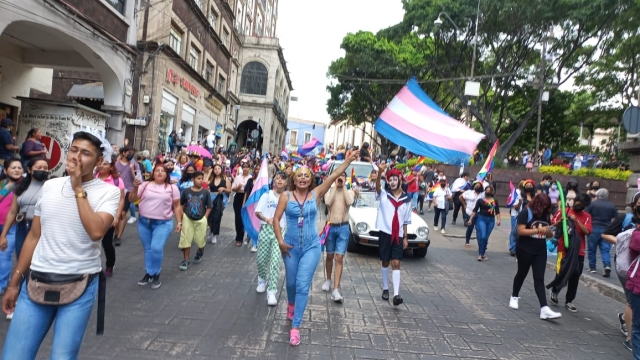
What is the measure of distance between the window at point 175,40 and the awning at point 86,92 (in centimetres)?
361

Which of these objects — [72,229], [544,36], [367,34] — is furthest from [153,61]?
[72,229]

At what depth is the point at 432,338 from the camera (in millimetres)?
4918

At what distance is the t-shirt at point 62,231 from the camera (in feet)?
8.63

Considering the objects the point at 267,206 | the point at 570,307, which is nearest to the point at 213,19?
the point at 267,206

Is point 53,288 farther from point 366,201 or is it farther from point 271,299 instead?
point 366,201

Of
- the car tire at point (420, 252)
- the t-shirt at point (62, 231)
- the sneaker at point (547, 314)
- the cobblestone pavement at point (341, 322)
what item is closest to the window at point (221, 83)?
the car tire at point (420, 252)

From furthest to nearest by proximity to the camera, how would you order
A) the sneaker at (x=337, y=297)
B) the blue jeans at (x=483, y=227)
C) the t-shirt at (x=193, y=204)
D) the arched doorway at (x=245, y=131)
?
1. the arched doorway at (x=245, y=131)
2. the blue jeans at (x=483, y=227)
3. the t-shirt at (x=193, y=204)
4. the sneaker at (x=337, y=297)

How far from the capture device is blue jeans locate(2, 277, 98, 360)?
2.56 meters

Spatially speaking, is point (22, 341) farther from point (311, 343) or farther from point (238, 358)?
point (311, 343)

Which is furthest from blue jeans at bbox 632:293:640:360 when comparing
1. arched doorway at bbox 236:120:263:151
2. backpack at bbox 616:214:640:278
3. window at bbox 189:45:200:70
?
arched doorway at bbox 236:120:263:151

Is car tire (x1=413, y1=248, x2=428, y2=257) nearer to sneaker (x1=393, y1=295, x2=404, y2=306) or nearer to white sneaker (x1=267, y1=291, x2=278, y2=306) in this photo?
sneaker (x1=393, y1=295, x2=404, y2=306)

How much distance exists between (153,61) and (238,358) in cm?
1771

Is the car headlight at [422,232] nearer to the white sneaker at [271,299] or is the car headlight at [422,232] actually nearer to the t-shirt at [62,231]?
the white sneaker at [271,299]

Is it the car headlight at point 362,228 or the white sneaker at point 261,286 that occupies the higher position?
the car headlight at point 362,228
